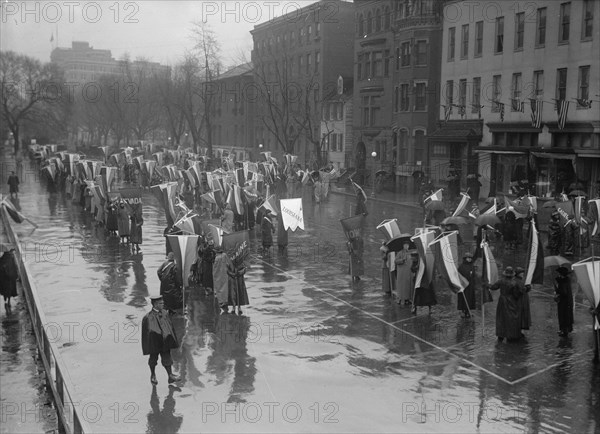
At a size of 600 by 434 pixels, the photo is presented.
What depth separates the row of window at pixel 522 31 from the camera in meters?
35.2

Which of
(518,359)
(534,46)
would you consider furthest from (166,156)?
(518,359)

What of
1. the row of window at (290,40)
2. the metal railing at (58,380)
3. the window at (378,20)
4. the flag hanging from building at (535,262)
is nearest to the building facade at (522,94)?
the window at (378,20)

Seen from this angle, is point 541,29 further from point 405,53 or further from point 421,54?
point 405,53

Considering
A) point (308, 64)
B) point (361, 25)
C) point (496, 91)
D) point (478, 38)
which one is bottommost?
point (496, 91)

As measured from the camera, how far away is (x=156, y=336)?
37.9 feet

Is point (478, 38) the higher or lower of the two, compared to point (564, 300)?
higher

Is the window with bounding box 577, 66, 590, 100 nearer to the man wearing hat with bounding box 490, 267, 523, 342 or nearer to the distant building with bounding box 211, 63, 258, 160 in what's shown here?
the man wearing hat with bounding box 490, 267, 523, 342

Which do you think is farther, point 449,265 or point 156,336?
point 449,265

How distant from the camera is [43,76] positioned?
3403 inches

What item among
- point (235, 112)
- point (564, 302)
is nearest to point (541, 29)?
point (564, 302)

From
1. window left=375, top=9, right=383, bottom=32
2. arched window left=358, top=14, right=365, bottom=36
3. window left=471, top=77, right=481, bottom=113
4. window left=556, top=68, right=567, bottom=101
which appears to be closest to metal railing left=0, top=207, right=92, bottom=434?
window left=556, top=68, right=567, bottom=101

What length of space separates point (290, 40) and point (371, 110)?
2183 centimetres

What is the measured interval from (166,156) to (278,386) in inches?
2353

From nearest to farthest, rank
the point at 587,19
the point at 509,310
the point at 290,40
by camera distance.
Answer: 1. the point at 509,310
2. the point at 587,19
3. the point at 290,40
